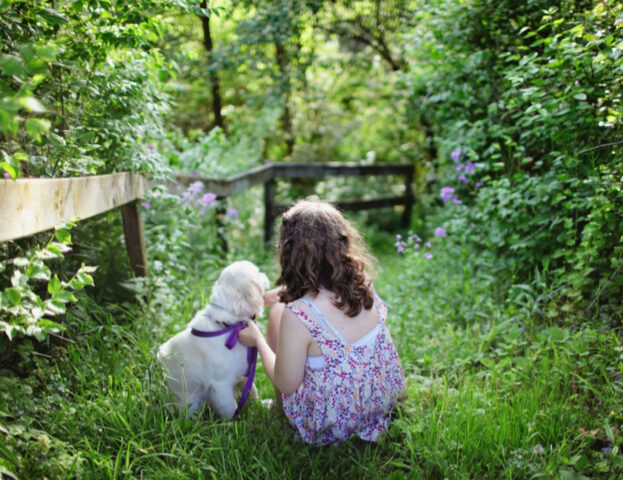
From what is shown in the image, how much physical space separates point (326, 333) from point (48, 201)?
1141mm

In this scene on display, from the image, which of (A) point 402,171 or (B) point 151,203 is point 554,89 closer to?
(B) point 151,203

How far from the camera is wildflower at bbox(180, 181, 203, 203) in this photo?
365cm

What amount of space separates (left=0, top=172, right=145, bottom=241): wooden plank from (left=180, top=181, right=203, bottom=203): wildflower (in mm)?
1176

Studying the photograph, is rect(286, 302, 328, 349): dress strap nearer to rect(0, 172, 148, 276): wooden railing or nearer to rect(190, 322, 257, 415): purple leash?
rect(190, 322, 257, 415): purple leash

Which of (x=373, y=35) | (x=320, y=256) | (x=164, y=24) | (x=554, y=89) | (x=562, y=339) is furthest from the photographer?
(x=373, y=35)

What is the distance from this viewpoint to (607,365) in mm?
2424

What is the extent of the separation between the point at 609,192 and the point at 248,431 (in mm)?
2187

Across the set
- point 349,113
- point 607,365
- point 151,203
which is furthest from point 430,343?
point 349,113

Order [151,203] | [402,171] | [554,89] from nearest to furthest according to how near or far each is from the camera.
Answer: [554,89], [151,203], [402,171]

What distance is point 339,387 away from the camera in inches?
82.7

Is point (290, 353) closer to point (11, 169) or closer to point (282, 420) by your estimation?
point (282, 420)

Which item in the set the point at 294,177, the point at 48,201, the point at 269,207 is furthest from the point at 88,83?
the point at 294,177

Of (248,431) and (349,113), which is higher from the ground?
(349,113)

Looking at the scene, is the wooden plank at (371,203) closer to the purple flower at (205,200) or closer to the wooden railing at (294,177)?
the wooden railing at (294,177)
